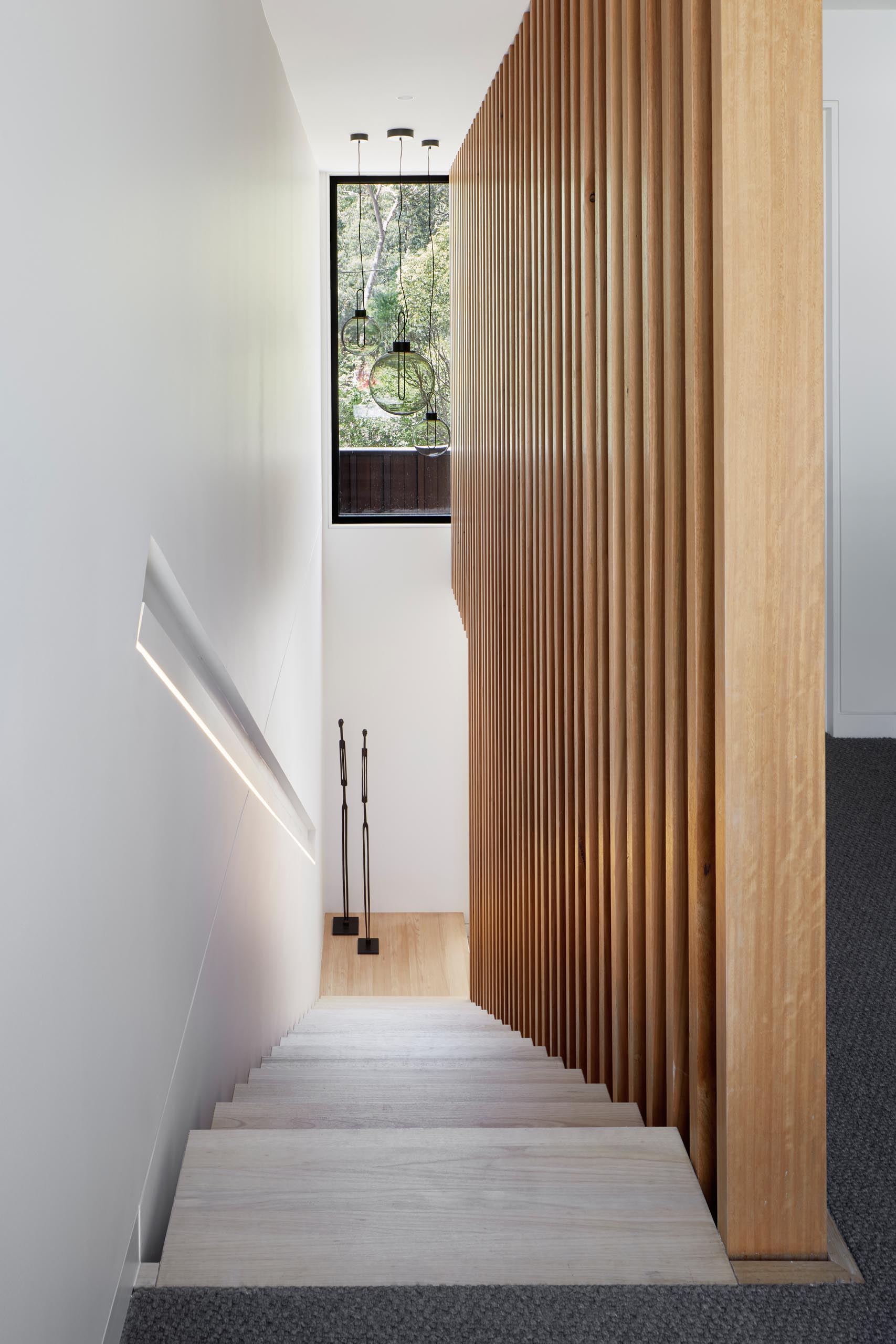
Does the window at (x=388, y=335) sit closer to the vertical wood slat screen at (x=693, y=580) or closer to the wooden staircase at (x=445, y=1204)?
the vertical wood slat screen at (x=693, y=580)

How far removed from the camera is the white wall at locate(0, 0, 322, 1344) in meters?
1.10

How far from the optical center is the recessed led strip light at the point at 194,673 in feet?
5.75

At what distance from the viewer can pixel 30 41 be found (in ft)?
3.68

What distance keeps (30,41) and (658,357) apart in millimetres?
1143

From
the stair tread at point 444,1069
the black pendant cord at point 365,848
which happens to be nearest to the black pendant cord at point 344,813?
the black pendant cord at point 365,848

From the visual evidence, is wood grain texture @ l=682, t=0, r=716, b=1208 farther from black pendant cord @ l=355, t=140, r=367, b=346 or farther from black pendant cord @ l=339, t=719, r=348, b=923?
black pendant cord @ l=339, t=719, r=348, b=923

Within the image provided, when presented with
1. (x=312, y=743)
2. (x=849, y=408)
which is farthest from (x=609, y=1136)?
(x=312, y=743)

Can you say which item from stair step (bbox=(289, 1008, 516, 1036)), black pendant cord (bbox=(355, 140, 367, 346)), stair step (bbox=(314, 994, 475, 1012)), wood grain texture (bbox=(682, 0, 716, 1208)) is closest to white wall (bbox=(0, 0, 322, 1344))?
wood grain texture (bbox=(682, 0, 716, 1208))

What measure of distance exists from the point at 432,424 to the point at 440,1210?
6.32 metres

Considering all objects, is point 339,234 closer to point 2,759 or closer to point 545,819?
point 545,819

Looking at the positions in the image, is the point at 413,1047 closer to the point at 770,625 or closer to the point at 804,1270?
the point at 804,1270

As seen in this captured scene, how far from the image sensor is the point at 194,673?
2135 mm

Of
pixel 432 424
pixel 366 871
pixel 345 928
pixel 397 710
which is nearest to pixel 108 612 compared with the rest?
pixel 432 424

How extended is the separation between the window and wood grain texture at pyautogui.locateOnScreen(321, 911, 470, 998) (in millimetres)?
2937
